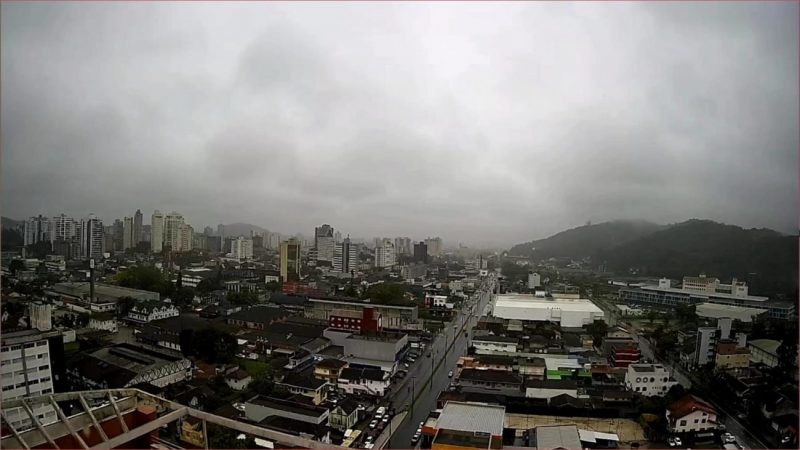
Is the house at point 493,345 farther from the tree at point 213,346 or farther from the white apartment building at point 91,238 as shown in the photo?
the white apartment building at point 91,238

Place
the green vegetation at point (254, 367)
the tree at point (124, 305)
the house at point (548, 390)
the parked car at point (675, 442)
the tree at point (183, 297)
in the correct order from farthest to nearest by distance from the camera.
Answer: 1. the tree at point (183, 297)
2. the tree at point (124, 305)
3. the green vegetation at point (254, 367)
4. the house at point (548, 390)
5. the parked car at point (675, 442)

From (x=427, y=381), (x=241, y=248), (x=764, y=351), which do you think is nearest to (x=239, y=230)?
(x=241, y=248)

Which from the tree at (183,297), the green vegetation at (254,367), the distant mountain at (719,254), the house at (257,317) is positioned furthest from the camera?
the house at (257,317)

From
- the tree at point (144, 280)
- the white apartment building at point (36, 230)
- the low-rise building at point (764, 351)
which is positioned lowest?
the low-rise building at point (764, 351)

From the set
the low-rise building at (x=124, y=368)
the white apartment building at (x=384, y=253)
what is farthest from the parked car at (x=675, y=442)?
the white apartment building at (x=384, y=253)

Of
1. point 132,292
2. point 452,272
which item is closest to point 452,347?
point 132,292

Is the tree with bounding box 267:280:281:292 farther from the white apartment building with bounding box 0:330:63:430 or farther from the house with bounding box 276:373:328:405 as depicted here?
the white apartment building with bounding box 0:330:63:430
